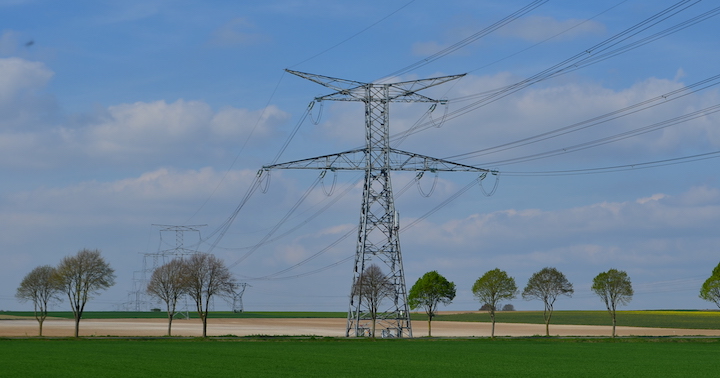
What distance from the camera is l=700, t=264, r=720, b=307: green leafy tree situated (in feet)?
307

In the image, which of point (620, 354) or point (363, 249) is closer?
point (620, 354)

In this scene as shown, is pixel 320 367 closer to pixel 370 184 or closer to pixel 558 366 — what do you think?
pixel 558 366

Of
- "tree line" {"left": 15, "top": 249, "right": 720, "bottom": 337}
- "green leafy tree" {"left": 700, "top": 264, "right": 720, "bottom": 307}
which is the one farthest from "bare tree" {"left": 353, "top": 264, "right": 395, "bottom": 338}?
"green leafy tree" {"left": 700, "top": 264, "right": 720, "bottom": 307}

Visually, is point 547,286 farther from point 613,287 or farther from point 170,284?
point 170,284

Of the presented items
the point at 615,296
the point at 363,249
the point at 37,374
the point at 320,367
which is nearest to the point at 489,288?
the point at 615,296

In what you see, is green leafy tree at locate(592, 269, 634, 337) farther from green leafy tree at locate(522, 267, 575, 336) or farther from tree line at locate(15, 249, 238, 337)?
tree line at locate(15, 249, 238, 337)

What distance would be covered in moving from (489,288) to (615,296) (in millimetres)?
16330

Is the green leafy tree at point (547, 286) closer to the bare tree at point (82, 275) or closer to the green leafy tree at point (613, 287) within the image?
the green leafy tree at point (613, 287)

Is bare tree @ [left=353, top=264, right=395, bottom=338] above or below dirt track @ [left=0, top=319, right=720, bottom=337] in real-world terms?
above

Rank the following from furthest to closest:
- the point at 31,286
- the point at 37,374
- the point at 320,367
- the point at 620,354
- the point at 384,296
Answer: the point at 31,286
the point at 384,296
the point at 620,354
the point at 320,367
the point at 37,374

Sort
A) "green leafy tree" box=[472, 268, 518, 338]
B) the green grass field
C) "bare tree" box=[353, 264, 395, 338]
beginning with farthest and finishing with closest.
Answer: "green leafy tree" box=[472, 268, 518, 338], "bare tree" box=[353, 264, 395, 338], the green grass field

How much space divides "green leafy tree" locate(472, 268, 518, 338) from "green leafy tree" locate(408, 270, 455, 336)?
556 cm

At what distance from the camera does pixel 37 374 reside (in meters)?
40.2

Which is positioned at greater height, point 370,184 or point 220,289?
point 370,184
